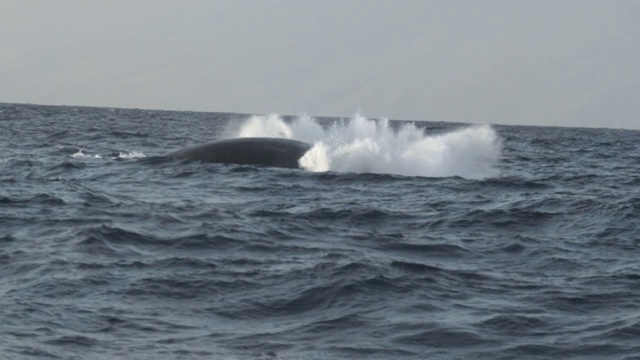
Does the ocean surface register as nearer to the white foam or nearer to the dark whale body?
the dark whale body

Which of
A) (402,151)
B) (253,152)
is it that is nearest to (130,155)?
(253,152)

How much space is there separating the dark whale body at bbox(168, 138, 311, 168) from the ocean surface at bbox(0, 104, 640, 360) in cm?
73

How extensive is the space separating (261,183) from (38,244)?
968 centimetres

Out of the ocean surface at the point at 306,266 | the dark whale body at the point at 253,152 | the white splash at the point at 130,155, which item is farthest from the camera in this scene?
the white splash at the point at 130,155

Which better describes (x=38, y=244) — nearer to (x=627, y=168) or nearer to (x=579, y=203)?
(x=579, y=203)

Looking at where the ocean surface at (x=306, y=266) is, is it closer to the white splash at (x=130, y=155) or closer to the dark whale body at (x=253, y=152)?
the dark whale body at (x=253, y=152)

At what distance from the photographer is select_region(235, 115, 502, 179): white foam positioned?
97.4 feet

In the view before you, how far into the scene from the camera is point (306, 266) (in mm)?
14133

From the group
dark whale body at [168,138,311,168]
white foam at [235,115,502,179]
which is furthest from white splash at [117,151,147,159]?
white foam at [235,115,502,179]

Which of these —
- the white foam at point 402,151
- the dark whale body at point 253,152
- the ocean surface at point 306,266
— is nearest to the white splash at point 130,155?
the dark whale body at point 253,152

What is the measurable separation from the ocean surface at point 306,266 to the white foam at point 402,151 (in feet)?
6.08

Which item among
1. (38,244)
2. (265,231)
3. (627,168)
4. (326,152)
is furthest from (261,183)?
(627,168)

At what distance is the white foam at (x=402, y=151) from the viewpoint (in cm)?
2969

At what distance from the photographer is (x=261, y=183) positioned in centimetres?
2425
